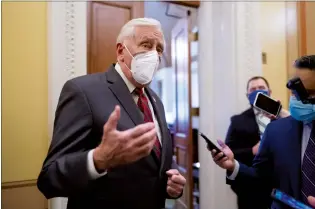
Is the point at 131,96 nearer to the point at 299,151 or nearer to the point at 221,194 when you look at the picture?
the point at 299,151

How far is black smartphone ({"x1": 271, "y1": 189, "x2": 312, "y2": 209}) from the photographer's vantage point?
915mm

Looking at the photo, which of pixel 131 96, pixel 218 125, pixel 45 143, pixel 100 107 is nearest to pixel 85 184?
pixel 100 107

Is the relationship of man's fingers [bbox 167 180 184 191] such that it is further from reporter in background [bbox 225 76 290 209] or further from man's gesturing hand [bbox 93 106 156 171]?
reporter in background [bbox 225 76 290 209]

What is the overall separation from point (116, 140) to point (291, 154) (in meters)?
0.74

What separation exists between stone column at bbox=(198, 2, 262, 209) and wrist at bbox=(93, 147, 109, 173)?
5.36ft

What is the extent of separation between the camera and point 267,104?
1481 millimetres

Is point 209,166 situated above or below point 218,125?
below

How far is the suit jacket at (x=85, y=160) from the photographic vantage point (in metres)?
0.75

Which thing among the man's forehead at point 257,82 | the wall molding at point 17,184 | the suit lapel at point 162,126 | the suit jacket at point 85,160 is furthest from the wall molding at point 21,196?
the man's forehead at point 257,82

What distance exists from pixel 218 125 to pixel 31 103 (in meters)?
1.38

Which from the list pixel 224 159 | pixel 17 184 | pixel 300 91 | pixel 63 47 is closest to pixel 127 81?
pixel 224 159

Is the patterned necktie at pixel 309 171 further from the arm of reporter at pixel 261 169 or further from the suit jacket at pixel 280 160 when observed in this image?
the arm of reporter at pixel 261 169

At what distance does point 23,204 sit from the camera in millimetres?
1519

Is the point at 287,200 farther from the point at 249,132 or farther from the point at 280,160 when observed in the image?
the point at 249,132
